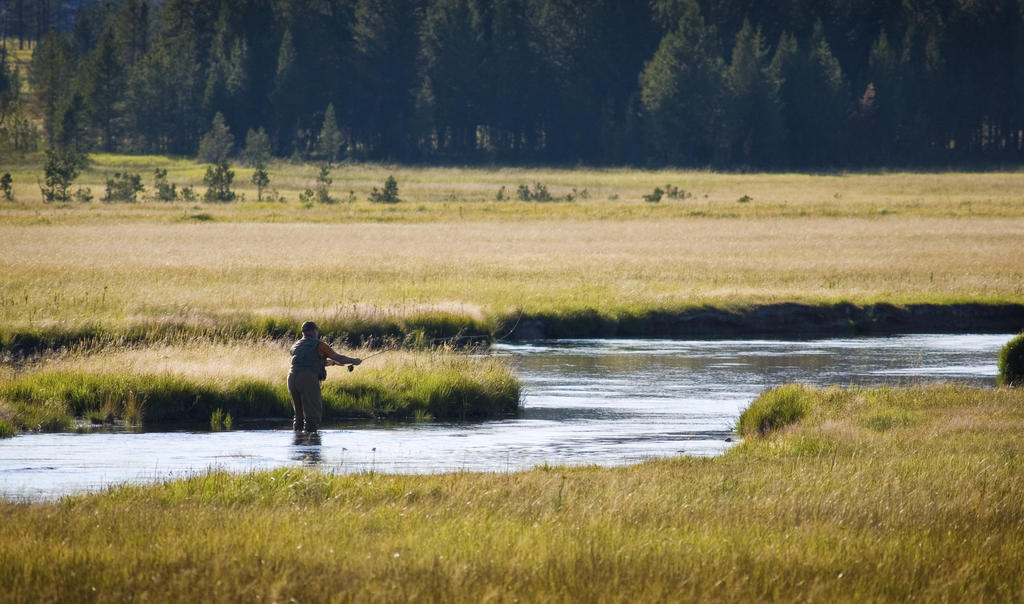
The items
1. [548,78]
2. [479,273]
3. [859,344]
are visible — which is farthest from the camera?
[548,78]

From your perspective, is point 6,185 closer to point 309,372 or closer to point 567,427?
point 567,427

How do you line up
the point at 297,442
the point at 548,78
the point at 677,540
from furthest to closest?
the point at 548,78 → the point at 297,442 → the point at 677,540

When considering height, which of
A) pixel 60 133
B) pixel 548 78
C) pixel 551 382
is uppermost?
pixel 548 78

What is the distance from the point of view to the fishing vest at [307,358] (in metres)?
18.3

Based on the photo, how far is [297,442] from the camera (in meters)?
19.1

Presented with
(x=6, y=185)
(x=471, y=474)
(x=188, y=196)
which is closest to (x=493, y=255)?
(x=471, y=474)

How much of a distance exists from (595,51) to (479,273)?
124 metres

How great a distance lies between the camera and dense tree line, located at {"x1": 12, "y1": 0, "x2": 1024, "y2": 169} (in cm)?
15112

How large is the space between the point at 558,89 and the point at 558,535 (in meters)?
155

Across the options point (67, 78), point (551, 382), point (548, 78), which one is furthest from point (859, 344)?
point (67, 78)

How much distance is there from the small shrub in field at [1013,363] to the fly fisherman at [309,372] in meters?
12.5

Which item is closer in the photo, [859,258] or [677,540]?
[677,540]

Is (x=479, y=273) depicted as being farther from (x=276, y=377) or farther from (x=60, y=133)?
(x=60, y=133)

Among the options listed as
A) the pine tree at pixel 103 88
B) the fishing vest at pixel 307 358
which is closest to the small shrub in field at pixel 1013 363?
the fishing vest at pixel 307 358
